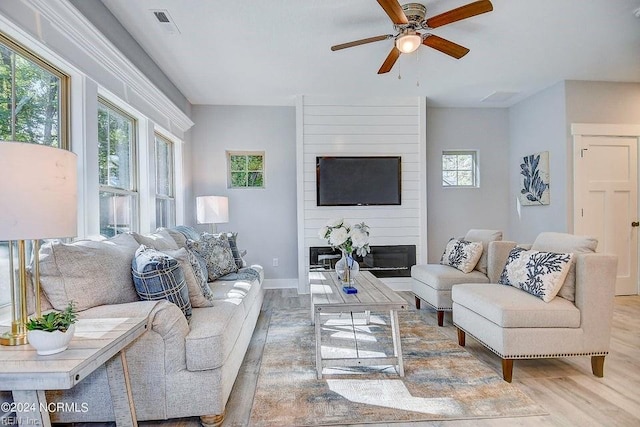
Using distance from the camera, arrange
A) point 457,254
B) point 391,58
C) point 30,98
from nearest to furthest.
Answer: point 30,98
point 391,58
point 457,254

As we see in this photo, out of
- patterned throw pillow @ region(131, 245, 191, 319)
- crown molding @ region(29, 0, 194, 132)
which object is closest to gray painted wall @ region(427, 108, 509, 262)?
crown molding @ region(29, 0, 194, 132)

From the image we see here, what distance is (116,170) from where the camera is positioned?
2980 mm

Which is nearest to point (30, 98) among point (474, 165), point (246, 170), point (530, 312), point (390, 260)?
point (246, 170)

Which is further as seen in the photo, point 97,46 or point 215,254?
point 215,254

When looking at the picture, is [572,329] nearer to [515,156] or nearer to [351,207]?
[351,207]

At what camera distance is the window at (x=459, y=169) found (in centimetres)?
521

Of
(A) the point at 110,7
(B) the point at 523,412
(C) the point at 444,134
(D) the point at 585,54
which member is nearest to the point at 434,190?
(C) the point at 444,134

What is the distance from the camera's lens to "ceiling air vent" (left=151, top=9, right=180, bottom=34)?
259 centimetres

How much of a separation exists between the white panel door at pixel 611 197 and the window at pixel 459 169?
1.37 meters

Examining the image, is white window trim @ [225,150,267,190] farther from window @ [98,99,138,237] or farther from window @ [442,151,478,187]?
window @ [442,151,478,187]

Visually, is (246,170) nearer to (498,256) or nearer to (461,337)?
(498,256)

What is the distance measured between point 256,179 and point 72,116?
9.18ft

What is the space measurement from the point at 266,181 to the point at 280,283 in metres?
1.48

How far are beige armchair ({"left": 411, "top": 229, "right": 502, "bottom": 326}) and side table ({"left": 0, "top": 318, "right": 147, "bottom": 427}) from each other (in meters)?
2.60
